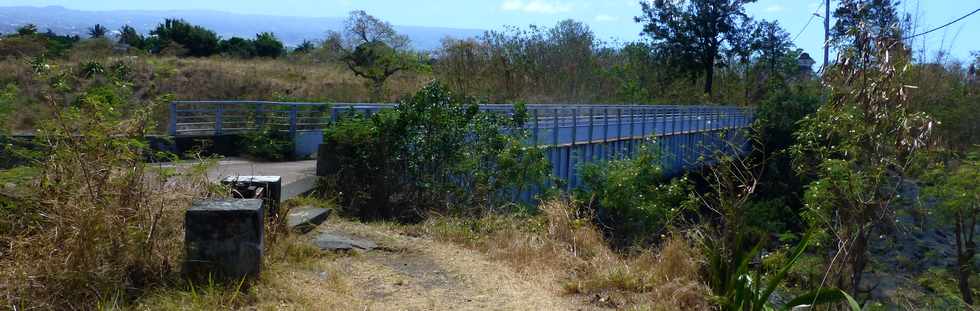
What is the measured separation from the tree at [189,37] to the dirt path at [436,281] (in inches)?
1948

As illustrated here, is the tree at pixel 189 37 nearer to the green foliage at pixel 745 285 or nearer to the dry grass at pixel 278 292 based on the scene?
the dry grass at pixel 278 292

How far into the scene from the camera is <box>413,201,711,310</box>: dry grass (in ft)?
24.0

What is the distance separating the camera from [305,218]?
30.6ft

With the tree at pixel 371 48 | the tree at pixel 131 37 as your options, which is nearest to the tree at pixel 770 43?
the tree at pixel 371 48

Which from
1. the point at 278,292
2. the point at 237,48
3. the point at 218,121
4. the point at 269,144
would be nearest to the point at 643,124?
the point at 269,144

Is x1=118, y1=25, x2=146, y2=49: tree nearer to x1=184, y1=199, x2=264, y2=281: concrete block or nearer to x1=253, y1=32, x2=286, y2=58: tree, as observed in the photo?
x1=253, y1=32, x2=286, y2=58: tree

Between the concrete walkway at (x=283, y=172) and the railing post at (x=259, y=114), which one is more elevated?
the railing post at (x=259, y=114)

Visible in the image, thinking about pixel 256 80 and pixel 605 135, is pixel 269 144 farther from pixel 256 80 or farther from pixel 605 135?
pixel 256 80

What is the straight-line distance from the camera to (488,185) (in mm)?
11602

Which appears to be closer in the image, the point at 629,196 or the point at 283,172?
the point at 629,196

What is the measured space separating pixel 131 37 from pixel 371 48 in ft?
69.5

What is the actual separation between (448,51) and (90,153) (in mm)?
32362

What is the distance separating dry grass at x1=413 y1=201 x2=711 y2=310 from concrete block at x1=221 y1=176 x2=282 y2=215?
189 cm

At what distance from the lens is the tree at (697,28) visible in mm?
48094
